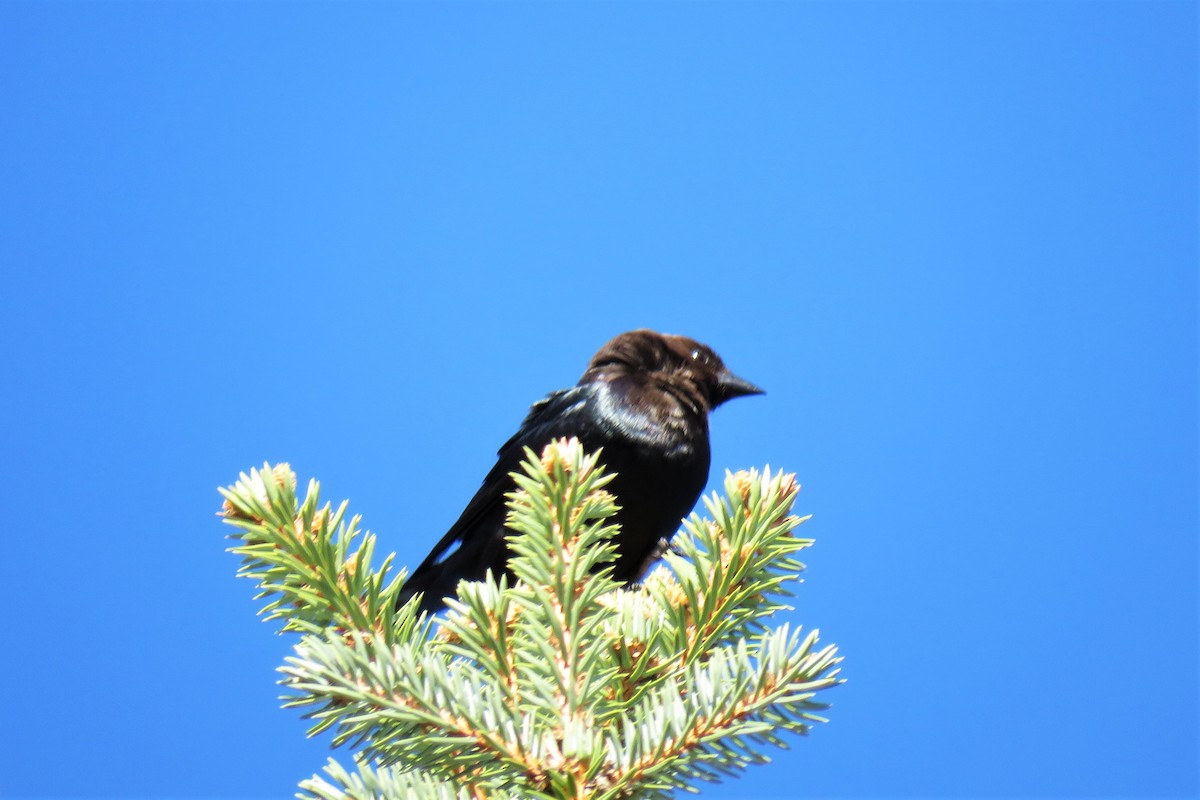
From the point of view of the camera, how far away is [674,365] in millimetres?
4512

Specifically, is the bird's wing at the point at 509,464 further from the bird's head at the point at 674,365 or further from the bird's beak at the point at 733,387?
the bird's beak at the point at 733,387

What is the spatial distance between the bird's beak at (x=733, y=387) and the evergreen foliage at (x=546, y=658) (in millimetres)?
3269

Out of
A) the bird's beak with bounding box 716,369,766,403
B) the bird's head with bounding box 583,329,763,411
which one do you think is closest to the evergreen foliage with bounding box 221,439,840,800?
the bird's head with bounding box 583,329,763,411

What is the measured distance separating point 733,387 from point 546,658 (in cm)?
356

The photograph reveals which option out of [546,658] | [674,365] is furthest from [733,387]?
[546,658]

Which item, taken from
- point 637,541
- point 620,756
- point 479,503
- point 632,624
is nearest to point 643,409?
point 637,541

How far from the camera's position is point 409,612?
132 cm

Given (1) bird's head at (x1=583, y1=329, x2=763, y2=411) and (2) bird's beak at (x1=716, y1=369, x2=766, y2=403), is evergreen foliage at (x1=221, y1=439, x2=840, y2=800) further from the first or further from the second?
(2) bird's beak at (x1=716, y1=369, x2=766, y2=403)

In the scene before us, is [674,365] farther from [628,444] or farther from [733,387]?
[628,444]

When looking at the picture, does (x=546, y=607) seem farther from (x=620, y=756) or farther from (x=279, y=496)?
(x=279, y=496)

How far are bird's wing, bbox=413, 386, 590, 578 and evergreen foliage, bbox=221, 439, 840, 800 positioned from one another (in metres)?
2.62

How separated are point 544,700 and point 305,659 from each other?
256 millimetres

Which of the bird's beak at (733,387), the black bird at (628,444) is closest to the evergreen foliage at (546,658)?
the black bird at (628,444)

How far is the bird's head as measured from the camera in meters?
4.38
